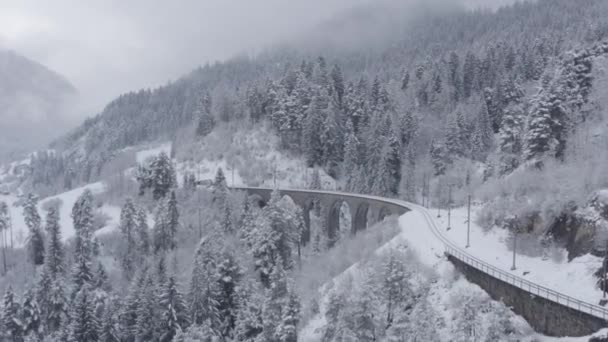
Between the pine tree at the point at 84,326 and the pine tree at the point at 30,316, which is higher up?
the pine tree at the point at 84,326

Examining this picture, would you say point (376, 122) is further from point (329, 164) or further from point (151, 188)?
point (151, 188)

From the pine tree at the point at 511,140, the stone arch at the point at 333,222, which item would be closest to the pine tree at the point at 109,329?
the stone arch at the point at 333,222

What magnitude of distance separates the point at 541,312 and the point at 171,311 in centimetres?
2834

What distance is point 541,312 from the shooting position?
28.5 meters

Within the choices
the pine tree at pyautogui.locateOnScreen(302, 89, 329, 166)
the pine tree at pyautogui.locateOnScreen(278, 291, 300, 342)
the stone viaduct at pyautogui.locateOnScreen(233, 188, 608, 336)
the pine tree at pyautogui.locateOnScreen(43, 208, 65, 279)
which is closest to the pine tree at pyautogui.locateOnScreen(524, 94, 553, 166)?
the stone viaduct at pyautogui.locateOnScreen(233, 188, 608, 336)

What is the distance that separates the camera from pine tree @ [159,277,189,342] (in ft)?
138

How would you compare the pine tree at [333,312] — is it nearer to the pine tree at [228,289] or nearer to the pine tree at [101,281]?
the pine tree at [228,289]

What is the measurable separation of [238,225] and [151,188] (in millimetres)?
24236

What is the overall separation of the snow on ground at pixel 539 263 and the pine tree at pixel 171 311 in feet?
78.2

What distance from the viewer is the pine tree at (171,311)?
4219 centimetres

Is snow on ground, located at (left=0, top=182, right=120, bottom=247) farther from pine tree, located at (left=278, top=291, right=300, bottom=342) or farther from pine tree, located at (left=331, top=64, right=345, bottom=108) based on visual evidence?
pine tree, located at (left=278, top=291, right=300, bottom=342)

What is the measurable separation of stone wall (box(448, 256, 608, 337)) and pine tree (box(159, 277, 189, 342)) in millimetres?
24010

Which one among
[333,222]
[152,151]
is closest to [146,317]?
[333,222]

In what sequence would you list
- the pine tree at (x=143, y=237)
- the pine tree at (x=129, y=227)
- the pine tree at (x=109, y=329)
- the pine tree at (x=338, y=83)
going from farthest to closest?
the pine tree at (x=338, y=83) → the pine tree at (x=129, y=227) → the pine tree at (x=143, y=237) → the pine tree at (x=109, y=329)
